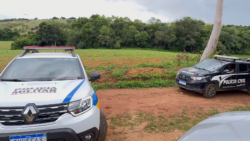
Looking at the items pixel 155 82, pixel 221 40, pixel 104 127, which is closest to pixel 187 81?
pixel 155 82

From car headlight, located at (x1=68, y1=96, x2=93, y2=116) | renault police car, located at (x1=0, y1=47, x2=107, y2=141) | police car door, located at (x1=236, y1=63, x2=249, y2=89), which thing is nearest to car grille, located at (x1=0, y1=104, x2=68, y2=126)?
renault police car, located at (x1=0, y1=47, x2=107, y2=141)

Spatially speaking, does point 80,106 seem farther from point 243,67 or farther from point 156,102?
point 243,67

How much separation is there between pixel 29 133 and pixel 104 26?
233ft

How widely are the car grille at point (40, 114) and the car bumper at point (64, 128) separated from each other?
0.07 meters

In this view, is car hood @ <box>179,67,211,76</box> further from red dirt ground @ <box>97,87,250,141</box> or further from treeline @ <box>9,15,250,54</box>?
treeline @ <box>9,15,250,54</box>

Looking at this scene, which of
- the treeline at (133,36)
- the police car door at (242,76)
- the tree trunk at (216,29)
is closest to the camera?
the police car door at (242,76)

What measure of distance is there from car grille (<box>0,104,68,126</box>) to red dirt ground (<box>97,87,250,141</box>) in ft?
5.45

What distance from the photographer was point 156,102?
22.9 ft

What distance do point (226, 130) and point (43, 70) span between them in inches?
145

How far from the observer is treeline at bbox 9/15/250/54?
2621 inches

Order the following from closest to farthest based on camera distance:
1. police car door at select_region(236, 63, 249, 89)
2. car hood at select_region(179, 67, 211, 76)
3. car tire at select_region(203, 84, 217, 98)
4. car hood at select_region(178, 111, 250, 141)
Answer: car hood at select_region(178, 111, 250, 141) → car tire at select_region(203, 84, 217, 98) → car hood at select_region(179, 67, 211, 76) → police car door at select_region(236, 63, 249, 89)

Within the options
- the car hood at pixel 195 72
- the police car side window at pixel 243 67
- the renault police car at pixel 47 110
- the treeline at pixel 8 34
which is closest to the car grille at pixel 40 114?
the renault police car at pixel 47 110

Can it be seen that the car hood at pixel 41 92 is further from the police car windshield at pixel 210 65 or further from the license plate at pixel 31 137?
the police car windshield at pixel 210 65

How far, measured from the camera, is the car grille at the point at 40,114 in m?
2.78
